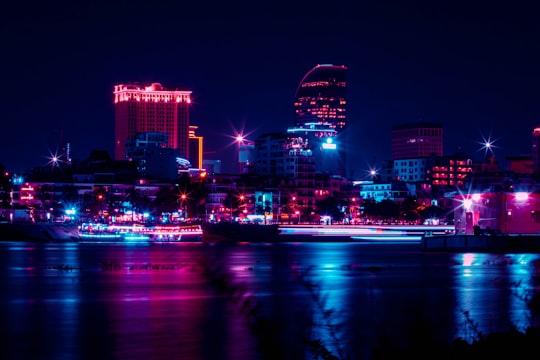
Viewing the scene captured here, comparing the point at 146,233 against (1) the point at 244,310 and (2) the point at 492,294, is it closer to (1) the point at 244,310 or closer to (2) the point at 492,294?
(2) the point at 492,294

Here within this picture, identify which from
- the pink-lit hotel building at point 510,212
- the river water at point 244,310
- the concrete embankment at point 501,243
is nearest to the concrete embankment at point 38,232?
the pink-lit hotel building at point 510,212

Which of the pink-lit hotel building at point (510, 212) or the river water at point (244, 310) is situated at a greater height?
the pink-lit hotel building at point (510, 212)

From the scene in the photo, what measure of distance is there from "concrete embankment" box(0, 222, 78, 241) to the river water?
78.0 meters

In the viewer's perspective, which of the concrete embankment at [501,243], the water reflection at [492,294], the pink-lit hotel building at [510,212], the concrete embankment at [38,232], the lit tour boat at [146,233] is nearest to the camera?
the water reflection at [492,294]

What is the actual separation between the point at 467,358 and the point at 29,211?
154132 mm

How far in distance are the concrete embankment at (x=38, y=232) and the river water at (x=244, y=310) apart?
7800 cm

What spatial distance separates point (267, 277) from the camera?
52.8m

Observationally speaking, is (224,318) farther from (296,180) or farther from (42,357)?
(296,180)

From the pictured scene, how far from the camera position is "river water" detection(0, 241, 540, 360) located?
2322 cm

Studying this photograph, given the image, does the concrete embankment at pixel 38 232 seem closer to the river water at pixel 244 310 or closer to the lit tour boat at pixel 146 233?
the lit tour boat at pixel 146 233

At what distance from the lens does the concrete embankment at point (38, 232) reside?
451ft

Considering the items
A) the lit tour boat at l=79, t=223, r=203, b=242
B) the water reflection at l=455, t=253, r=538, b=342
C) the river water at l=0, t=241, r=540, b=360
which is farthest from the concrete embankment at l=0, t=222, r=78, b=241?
the river water at l=0, t=241, r=540, b=360

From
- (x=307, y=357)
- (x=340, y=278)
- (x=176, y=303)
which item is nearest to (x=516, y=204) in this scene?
(x=340, y=278)

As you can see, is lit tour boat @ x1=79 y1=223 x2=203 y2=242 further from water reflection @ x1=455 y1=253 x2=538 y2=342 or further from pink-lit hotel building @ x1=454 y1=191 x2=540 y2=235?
water reflection @ x1=455 y1=253 x2=538 y2=342
